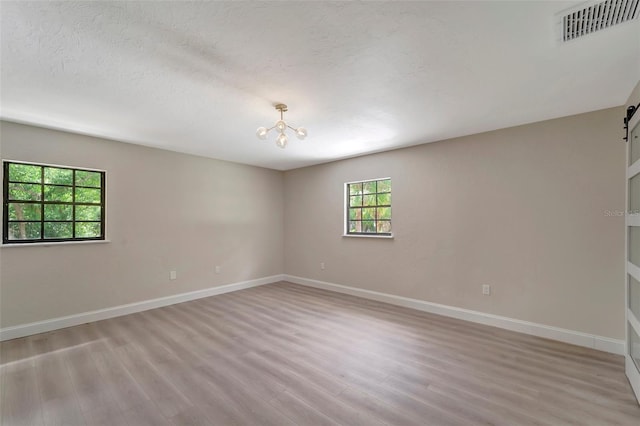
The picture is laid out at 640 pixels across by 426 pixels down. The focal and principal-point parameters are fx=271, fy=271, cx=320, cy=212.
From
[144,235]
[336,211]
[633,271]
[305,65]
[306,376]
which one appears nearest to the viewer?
[305,65]

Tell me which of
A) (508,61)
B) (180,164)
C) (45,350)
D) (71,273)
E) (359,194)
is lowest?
(45,350)

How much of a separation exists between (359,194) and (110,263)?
4097 millimetres

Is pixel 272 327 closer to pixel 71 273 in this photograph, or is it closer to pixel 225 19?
pixel 71 273

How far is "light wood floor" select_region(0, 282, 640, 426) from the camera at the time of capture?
6.23 ft

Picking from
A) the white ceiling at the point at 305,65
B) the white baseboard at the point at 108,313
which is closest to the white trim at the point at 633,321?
the white ceiling at the point at 305,65

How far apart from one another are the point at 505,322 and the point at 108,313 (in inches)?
210

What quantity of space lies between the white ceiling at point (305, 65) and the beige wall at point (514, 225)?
402mm

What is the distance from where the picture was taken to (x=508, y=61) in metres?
2.01

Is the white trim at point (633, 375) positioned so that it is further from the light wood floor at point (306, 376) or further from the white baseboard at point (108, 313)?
the white baseboard at point (108, 313)

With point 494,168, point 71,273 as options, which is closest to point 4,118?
point 71,273

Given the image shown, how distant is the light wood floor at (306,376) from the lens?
6.23 feet

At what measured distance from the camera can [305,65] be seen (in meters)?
2.05

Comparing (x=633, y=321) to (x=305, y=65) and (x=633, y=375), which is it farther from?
(x=305, y=65)

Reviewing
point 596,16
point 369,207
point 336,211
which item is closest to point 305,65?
point 596,16
